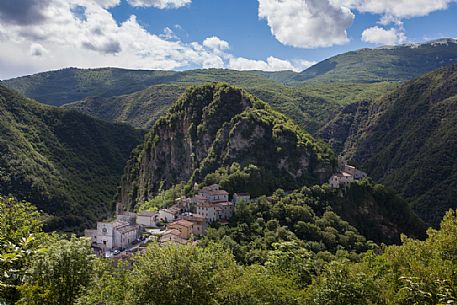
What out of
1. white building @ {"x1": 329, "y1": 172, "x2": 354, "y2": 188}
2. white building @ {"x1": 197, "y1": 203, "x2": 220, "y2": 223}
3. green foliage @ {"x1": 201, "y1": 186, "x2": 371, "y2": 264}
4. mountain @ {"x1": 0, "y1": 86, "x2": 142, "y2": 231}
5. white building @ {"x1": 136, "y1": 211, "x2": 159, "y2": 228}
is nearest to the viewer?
green foliage @ {"x1": 201, "y1": 186, "x2": 371, "y2": 264}

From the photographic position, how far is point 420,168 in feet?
555

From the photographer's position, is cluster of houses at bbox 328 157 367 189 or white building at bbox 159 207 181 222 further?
cluster of houses at bbox 328 157 367 189

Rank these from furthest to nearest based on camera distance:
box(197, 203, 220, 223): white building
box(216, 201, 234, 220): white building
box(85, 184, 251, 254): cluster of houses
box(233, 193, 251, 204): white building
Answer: box(233, 193, 251, 204): white building
box(216, 201, 234, 220): white building
box(197, 203, 220, 223): white building
box(85, 184, 251, 254): cluster of houses

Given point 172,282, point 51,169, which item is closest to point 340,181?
point 172,282

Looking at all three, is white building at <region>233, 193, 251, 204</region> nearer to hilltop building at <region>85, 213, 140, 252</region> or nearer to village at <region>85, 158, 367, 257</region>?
village at <region>85, 158, 367, 257</region>

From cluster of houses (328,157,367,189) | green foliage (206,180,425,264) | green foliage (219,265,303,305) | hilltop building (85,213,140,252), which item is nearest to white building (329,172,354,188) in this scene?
cluster of houses (328,157,367,189)

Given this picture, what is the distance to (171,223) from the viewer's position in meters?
73.5

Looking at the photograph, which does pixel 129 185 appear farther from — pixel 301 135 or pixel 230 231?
pixel 230 231

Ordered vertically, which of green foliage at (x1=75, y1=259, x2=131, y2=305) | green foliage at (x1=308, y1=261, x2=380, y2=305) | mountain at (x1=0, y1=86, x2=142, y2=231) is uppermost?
green foliage at (x1=308, y1=261, x2=380, y2=305)

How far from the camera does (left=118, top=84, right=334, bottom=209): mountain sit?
334 feet

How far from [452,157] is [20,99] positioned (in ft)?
662

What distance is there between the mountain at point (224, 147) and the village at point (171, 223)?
11305 mm

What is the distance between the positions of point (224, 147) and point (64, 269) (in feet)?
284

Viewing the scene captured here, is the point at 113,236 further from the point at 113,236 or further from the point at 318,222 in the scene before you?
the point at 318,222
